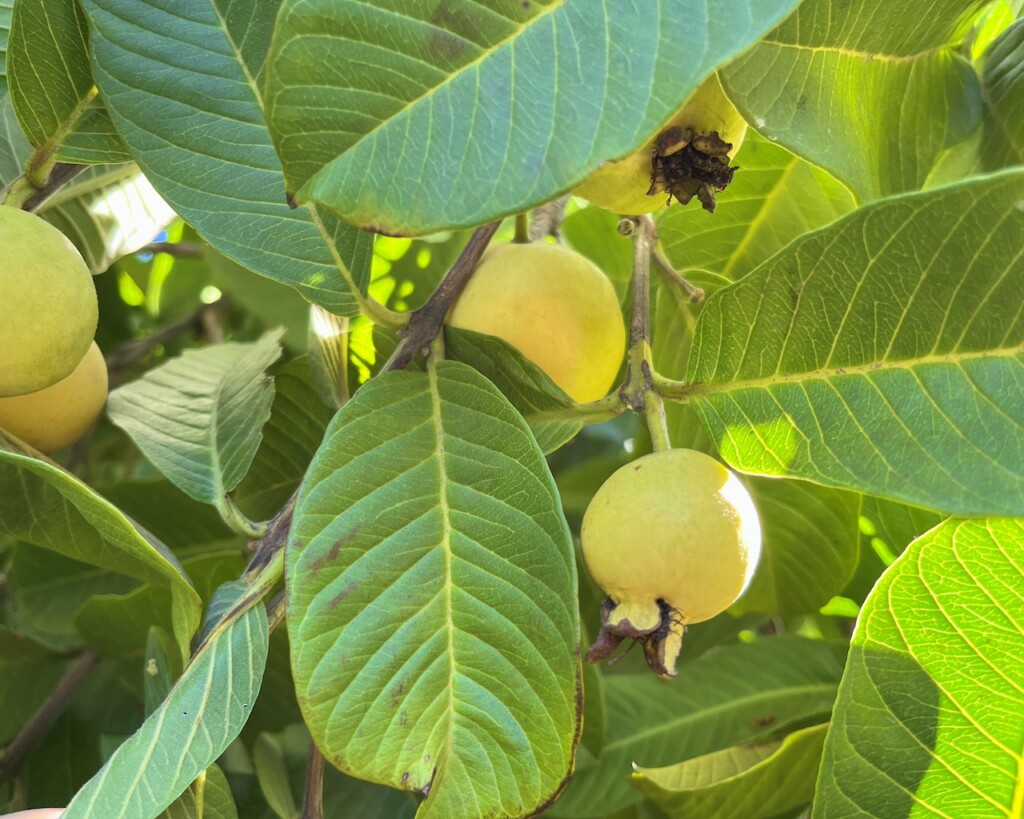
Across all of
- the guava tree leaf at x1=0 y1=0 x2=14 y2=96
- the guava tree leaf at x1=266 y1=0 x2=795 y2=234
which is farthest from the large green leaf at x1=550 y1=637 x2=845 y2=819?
the guava tree leaf at x1=0 y1=0 x2=14 y2=96

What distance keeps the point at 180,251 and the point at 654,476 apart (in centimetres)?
104

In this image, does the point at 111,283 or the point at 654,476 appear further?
the point at 111,283

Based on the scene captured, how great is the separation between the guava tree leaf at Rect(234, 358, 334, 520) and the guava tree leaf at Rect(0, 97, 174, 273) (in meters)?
0.21

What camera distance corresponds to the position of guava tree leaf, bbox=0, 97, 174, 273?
0.99m

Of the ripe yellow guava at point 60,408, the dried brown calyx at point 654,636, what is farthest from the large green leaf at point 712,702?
the ripe yellow guava at point 60,408

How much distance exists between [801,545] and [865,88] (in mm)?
491

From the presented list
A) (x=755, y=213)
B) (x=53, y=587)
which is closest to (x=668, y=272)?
(x=755, y=213)

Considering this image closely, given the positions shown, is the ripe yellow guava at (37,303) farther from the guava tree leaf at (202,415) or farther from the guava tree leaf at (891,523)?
the guava tree leaf at (891,523)

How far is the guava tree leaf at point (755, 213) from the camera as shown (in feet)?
3.34

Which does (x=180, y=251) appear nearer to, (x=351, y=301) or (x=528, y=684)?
(x=351, y=301)

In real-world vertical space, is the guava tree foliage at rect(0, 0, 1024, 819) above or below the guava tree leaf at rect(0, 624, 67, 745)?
above

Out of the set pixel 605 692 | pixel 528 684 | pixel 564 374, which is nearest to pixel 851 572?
pixel 605 692

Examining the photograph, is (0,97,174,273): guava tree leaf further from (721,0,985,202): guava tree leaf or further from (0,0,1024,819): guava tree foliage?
(721,0,985,202): guava tree leaf

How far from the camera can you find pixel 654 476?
2.19ft
